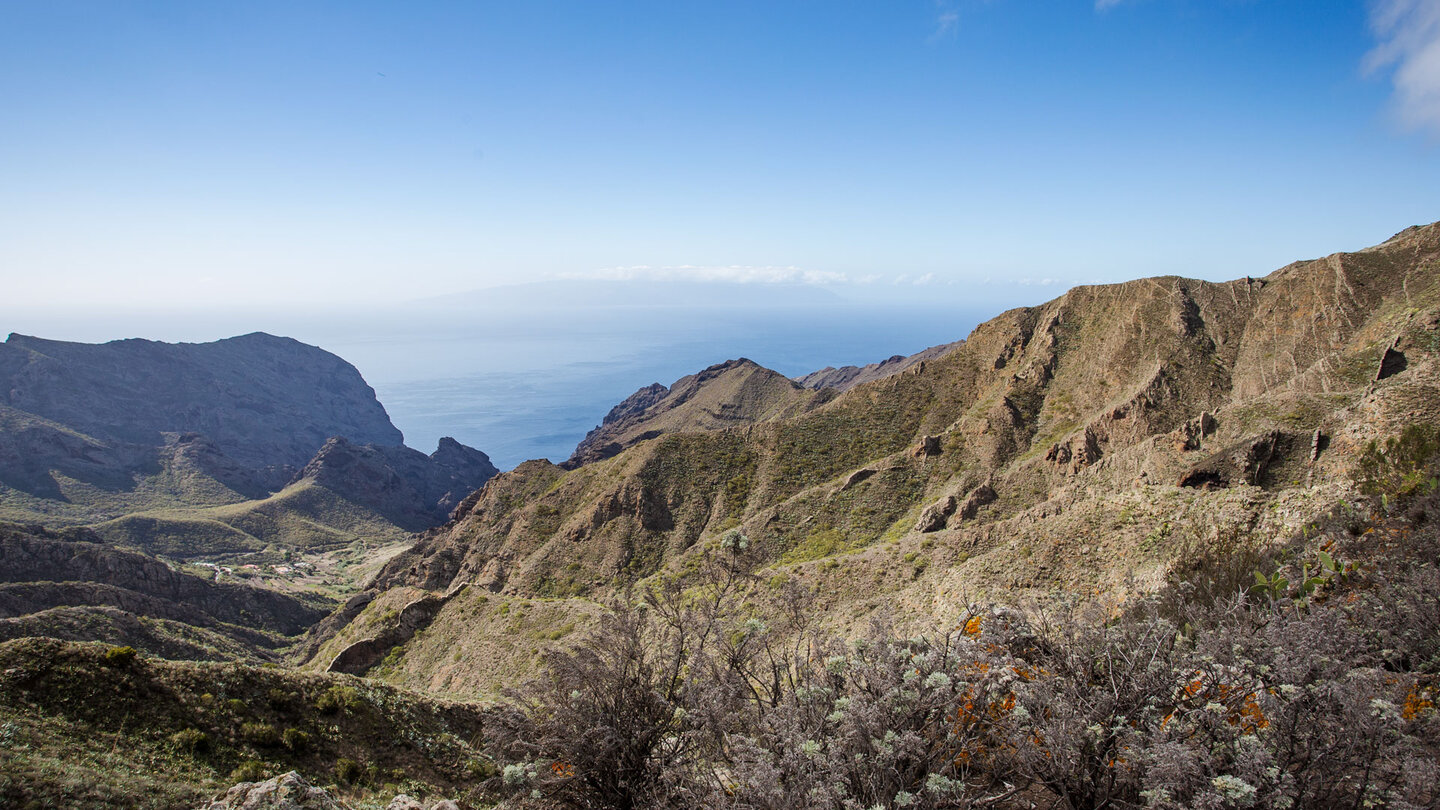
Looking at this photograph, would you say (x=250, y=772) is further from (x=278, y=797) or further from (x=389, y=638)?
(x=389, y=638)

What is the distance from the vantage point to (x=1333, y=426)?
65.6 feet

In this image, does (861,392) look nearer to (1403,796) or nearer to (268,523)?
(1403,796)

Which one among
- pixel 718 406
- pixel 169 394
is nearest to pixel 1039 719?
pixel 718 406

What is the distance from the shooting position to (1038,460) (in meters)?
35.7

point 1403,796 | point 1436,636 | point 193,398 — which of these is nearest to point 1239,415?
point 1436,636

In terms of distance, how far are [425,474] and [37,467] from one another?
6352 centimetres

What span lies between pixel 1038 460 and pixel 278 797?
3718 cm

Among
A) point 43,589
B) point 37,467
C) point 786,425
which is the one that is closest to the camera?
point 43,589

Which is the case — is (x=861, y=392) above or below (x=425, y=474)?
above

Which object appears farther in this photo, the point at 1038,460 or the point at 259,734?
the point at 1038,460

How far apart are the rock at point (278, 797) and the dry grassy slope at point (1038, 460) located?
1833cm

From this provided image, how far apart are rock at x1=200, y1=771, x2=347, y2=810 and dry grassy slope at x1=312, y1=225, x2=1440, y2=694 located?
18327 millimetres

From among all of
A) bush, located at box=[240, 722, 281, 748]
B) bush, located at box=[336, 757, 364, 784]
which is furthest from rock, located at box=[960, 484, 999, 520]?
bush, located at box=[240, 722, 281, 748]

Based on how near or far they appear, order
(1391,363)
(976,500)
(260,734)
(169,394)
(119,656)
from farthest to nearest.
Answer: (169,394) → (976,500) → (1391,363) → (260,734) → (119,656)
